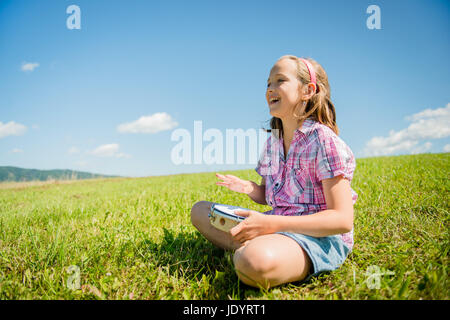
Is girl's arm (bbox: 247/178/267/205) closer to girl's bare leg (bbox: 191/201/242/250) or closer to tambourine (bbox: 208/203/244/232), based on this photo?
girl's bare leg (bbox: 191/201/242/250)

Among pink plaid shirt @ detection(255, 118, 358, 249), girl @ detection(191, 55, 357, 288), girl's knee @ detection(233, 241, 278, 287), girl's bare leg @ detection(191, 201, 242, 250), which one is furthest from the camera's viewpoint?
girl's bare leg @ detection(191, 201, 242, 250)

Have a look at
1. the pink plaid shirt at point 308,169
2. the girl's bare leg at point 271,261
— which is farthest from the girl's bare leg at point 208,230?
the girl's bare leg at point 271,261

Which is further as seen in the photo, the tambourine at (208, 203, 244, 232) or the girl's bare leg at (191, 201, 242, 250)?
the girl's bare leg at (191, 201, 242, 250)

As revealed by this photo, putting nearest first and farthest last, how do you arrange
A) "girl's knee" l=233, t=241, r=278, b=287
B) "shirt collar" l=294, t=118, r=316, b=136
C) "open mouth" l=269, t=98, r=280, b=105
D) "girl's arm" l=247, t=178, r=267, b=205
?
"girl's knee" l=233, t=241, r=278, b=287, "shirt collar" l=294, t=118, r=316, b=136, "open mouth" l=269, t=98, r=280, b=105, "girl's arm" l=247, t=178, r=267, b=205

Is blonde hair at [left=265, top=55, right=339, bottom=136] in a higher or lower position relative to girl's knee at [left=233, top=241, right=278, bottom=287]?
higher

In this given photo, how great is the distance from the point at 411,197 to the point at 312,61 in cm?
267

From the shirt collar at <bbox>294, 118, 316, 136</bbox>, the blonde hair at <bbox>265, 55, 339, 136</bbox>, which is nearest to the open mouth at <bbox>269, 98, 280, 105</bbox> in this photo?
the blonde hair at <bbox>265, 55, 339, 136</bbox>

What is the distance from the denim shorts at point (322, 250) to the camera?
→ 1.90 meters

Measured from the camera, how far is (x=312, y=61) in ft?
7.82

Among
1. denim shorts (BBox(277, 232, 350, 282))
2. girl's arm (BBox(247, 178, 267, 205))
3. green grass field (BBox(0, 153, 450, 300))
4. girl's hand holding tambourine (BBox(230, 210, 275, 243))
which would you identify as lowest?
green grass field (BBox(0, 153, 450, 300))

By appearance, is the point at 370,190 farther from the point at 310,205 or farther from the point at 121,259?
the point at 121,259

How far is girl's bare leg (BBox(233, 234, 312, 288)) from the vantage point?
1.72 metres

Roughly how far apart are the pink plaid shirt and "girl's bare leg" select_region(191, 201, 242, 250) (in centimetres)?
53
